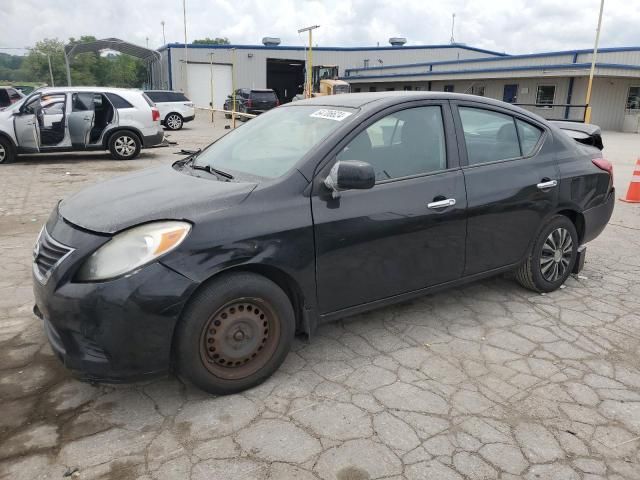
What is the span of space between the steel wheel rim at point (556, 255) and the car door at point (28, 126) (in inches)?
443

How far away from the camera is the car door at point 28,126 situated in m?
11.6

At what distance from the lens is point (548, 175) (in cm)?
420

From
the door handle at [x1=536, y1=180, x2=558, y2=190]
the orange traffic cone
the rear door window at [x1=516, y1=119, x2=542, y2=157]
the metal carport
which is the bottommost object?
the orange traffic cone

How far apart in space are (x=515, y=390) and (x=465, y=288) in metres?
1.68

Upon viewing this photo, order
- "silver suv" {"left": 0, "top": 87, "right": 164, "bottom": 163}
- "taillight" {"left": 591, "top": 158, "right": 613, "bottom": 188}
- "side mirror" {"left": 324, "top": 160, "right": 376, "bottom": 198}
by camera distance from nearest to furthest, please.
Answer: "side mirror" {"left": 324, "top": 160, "right": 376, "bottom": 198}
"taillight" {"left": 591, "top": 158, "right": 613, "bottom": 188}
"silver suv" {"left": 0, "top": 87, "right": 164, "bottom": 163}

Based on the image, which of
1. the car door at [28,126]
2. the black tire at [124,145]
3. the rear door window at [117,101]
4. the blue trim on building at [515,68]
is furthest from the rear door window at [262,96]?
the car door at [28,126]

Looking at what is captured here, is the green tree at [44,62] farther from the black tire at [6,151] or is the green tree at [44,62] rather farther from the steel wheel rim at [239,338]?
the steel wheel rim at [239,338]

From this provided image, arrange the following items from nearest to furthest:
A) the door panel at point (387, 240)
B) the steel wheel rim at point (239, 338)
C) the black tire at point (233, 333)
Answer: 1. the black tire at point (233, 333)
2. the steel wheel rim at point (239, 338)
3. the door panel at point (387, 240)

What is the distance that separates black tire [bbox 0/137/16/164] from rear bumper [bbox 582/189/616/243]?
12.0m

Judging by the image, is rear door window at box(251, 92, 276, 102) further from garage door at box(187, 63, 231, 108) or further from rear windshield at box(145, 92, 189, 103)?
garage door at box(187, 63, 231, 108)

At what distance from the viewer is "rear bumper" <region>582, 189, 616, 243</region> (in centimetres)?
458

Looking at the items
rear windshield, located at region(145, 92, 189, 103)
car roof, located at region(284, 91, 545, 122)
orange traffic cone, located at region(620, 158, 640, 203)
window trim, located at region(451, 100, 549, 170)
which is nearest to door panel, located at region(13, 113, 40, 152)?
car roof, located at region(284, 91, 545, 122)

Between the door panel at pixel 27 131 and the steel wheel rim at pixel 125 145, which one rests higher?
the door panel at pixel 27 131

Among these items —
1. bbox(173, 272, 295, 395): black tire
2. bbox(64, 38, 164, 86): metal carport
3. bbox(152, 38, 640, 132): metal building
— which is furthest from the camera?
bbox(64, 38, 164, 86): metal carport
